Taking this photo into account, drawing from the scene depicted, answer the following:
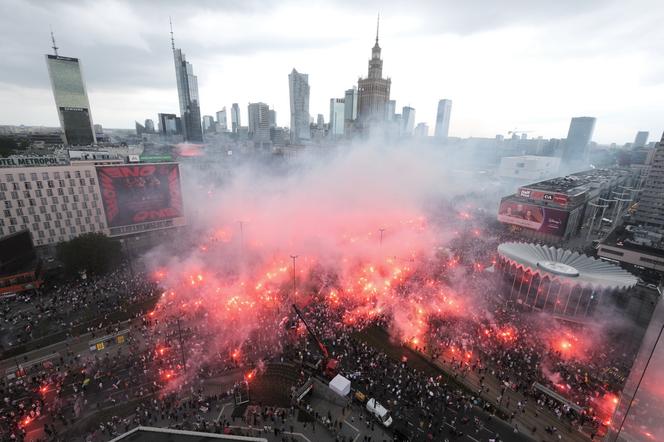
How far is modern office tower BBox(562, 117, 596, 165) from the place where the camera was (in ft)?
506

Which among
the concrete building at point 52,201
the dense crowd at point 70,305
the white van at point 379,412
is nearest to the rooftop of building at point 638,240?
the white van at point 379,412

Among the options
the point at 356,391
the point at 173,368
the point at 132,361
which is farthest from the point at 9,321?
the point at 356,391

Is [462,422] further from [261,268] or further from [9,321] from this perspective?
[9,321]

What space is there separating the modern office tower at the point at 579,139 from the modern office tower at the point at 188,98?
21185 centimetres

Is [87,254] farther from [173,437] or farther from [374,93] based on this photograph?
[374,93]

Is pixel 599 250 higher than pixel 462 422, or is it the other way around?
pixel 599 250

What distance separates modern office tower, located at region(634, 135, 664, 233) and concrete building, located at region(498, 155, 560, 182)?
32841 mm

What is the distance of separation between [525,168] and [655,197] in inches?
1455

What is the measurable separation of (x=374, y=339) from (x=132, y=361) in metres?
18.5

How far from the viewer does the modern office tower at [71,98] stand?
264 feet

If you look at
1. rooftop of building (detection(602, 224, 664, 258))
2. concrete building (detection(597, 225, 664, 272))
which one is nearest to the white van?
concrete building (detection(597, 225, 664, 272))

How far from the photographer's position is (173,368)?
21281 millimetres

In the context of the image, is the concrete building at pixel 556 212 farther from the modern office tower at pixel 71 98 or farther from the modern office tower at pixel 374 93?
the modern office tower at pixel 71 98

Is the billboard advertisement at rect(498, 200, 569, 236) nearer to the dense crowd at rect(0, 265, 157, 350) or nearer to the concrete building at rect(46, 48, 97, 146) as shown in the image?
the dense crowd at rect(0, 265, 157, 350)
